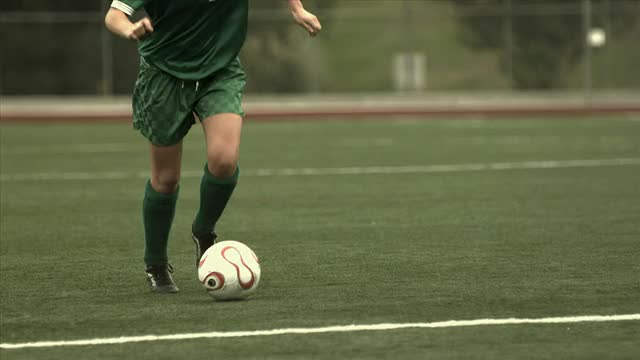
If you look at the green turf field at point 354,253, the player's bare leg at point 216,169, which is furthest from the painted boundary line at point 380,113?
the player's bare leg at point 216,169

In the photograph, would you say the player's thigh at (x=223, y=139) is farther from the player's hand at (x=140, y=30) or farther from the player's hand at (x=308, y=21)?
the player's hand at (x=140, y=30)

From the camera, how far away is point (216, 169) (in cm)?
683

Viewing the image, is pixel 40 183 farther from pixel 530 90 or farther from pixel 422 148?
pixel 530 90

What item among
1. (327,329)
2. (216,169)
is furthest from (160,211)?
(327,329)

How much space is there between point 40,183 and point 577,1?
75.5 feet

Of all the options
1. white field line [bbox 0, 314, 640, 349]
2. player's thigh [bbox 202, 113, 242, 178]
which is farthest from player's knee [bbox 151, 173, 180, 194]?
white field line [bbox 0, 314, 640, 349]

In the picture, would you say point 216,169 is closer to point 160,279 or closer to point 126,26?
→ point 160,279

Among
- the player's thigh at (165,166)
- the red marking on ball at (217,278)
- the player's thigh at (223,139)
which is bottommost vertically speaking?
the red marking on ball at (217,278)

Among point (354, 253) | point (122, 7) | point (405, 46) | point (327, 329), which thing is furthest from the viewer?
point (405, 46)

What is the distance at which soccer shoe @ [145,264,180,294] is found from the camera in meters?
6.92

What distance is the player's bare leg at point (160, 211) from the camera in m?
6.95

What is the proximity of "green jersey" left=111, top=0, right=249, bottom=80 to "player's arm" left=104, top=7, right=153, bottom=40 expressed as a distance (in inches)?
12.4

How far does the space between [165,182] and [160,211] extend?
0.51 ft

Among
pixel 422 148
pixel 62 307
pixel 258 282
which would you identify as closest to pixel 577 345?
pixel 258 282
